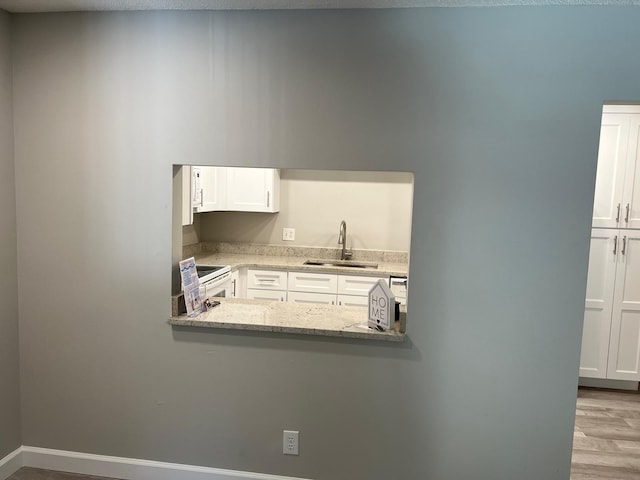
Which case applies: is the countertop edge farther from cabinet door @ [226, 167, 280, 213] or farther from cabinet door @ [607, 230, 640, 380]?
cabinet door @ [607, 230, 640, 380]

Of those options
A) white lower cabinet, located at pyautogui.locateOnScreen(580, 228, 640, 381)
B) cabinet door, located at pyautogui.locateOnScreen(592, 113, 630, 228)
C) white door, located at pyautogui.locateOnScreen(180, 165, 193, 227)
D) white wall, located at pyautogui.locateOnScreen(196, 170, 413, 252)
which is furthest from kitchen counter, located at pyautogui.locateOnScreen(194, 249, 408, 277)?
cabinet door, located at pyautogui.locateOnScreen(592, 113, 630, 228)

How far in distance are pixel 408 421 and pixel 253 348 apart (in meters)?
0.85

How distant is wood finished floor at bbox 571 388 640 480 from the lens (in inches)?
113

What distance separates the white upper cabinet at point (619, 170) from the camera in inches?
144

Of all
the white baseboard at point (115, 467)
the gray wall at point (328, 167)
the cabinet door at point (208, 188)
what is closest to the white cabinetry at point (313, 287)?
the cabinet door at point (208, 188)

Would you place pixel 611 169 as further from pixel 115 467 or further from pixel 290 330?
pixel 115 467

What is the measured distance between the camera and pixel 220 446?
8.23 ft

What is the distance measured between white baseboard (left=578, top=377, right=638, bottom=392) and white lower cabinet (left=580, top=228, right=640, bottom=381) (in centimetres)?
11

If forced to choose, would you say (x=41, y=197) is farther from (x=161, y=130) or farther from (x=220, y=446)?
(x=220, y=446)

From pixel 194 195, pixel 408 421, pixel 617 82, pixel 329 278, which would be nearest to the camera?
pixel 617 82

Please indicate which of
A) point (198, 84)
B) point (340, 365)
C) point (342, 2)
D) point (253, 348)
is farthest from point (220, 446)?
point (342, 2)

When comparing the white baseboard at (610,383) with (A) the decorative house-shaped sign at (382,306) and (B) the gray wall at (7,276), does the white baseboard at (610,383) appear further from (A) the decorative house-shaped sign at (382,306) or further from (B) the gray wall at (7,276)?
(B) the gray wall at (7,276)

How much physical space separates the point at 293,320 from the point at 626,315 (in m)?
2.93

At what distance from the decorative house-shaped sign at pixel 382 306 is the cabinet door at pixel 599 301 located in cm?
224
